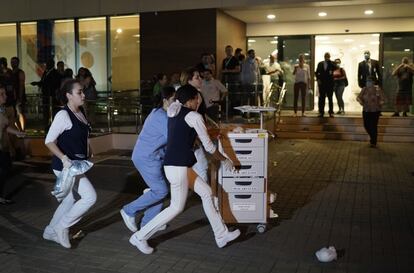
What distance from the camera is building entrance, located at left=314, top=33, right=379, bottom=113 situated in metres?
19.6

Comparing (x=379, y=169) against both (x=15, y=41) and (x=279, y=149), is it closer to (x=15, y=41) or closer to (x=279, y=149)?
(x=279, y=149)

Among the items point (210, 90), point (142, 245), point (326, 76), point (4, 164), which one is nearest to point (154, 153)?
point (142, 245)

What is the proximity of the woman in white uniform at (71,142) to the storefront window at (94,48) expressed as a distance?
13.6 m

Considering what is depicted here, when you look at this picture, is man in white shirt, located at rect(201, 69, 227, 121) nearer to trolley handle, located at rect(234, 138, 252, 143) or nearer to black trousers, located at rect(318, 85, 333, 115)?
trolley handle, located at rect(234, 138, 252, 143)

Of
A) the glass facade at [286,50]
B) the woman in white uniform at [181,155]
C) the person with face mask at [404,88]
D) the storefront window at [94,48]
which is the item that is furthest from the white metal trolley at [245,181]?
the glass facade at [286,50]

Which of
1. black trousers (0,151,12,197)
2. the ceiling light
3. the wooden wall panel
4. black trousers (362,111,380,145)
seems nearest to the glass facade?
the ceiling light

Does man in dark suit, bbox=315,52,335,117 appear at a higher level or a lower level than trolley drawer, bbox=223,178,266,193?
higher

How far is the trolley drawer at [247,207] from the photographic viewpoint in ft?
20.9

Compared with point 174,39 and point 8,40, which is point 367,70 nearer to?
point 174,39

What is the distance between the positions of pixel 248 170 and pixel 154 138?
1235 mm

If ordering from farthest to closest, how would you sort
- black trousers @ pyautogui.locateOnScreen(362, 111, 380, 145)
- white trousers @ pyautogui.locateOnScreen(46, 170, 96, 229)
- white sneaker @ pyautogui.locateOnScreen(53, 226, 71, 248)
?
black trousers @ pyautogui.locateOnScreen(362, 111, 380, 145)
white sneaker @ pyautogui.locateOnScreen(53, 226, 71, 248)
white trousers @ pyautogui.locateOnScreen(46, 170, 96, 229)

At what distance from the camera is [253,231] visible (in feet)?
20.9

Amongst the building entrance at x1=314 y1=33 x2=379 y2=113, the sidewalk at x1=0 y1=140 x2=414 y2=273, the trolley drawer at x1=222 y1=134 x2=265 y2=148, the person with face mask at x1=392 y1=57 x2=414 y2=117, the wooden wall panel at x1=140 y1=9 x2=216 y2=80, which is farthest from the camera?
the building entrance at x1=314 y1=33 x2=379 y2=113

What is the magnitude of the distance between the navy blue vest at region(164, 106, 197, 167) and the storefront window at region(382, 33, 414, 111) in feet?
49.9
